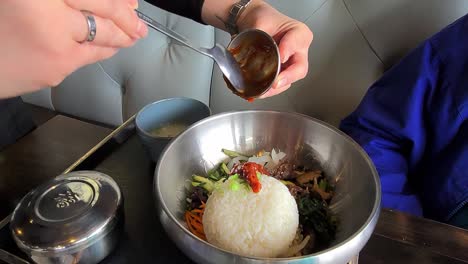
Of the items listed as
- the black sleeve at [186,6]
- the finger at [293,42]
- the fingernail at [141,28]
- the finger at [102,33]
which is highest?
the finger at [102,33]

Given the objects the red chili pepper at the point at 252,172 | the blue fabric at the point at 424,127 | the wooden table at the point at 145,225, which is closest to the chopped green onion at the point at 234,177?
the red chili pepper at the point at 252,172

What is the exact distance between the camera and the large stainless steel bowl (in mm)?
671

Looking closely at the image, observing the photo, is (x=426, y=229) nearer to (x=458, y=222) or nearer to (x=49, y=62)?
(x=458, y=222)

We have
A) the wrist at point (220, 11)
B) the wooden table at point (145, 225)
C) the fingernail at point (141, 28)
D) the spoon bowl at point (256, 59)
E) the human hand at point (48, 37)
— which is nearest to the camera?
the human hand at point (48, 37)

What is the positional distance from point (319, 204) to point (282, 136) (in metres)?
0.17

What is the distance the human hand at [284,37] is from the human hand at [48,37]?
1.21 ft

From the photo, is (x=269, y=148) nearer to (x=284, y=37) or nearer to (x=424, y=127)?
(x=284, y=37)

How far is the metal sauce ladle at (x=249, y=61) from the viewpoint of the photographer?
0.88 metres

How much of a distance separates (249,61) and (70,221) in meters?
0.51

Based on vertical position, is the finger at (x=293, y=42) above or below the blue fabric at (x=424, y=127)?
above

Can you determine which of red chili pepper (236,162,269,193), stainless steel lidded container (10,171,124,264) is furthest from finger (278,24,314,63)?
stainless steel lidded container (10,171,124,264)

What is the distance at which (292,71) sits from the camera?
2.92 ft

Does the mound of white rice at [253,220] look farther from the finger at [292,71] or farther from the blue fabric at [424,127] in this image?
the blue fabric at [424,127]

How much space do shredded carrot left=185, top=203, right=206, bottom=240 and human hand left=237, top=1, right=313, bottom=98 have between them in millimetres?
284
